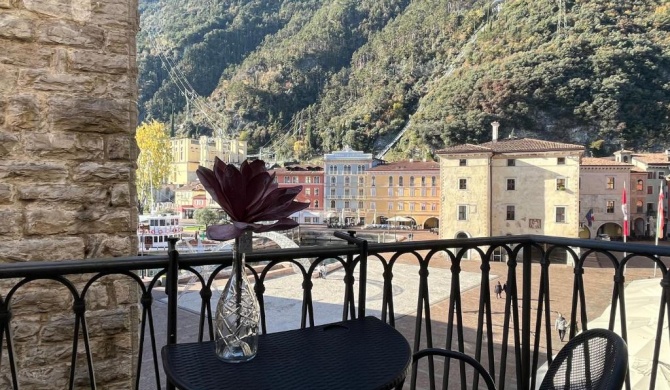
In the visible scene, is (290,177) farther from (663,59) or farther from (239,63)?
(239,63)

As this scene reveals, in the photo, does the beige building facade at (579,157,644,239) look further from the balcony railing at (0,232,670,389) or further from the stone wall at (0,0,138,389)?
the stone wall at (0,0,138,389)

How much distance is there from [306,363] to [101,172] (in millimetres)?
1570

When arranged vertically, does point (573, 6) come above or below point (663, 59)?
above

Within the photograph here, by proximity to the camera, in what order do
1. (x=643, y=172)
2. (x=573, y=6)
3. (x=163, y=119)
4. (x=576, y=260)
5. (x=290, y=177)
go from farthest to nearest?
1. (x=163, y=119)
2. (x=573, y=6)
3. (x=290, y=177)
4. (x=643, y=172)
5. (x=576, y=260)

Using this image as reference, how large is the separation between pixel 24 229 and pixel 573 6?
65375mm

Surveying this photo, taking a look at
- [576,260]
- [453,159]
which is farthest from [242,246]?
[453,159]

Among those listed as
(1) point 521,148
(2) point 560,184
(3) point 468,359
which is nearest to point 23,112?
(3) point 468,359

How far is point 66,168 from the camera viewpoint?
2043 mm

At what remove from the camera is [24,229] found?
196 cm

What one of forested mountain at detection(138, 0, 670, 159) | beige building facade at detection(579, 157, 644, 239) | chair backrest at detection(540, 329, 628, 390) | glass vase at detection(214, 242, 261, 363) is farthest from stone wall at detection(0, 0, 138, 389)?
forested mountain at detection(138, 0, 670, 159)

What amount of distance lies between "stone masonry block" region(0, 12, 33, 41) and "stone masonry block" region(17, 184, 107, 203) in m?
0.66

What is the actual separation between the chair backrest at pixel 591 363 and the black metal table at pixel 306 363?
39 cm

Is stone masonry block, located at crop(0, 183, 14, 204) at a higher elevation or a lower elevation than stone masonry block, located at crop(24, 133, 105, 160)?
lower

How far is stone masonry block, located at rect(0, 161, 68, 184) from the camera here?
1.94 meters
